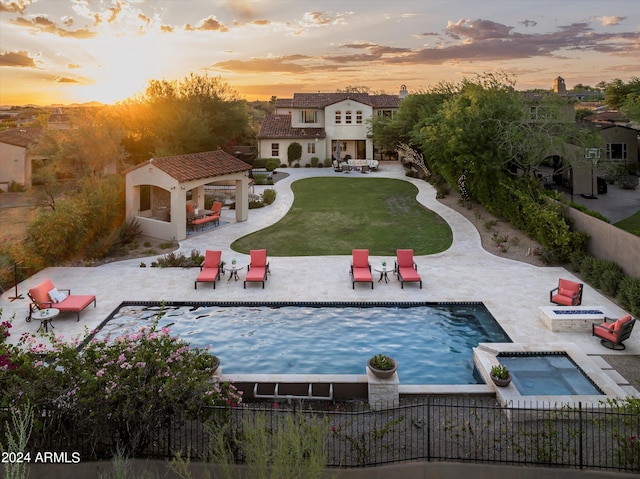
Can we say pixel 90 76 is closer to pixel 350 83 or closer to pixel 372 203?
pixel 372 203

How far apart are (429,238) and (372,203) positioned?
9.72 metres

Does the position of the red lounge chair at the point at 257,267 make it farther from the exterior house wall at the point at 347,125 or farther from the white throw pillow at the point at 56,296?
the exterior house wall at the point at 347,125

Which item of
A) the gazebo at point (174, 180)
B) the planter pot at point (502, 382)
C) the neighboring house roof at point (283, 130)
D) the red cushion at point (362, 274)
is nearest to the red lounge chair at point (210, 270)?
the red cushion at point (362, 274)

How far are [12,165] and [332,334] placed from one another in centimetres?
3955

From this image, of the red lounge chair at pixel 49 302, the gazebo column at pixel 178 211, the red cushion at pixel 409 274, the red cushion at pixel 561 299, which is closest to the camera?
the red lounge chair at pixel 49 302

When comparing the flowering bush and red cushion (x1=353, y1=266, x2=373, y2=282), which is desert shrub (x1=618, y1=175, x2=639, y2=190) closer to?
red cushion (x1=353, y1=266, x2=373, y2=282)

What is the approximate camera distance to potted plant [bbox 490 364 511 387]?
11.7m

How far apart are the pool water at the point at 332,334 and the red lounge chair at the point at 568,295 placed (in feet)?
8.15

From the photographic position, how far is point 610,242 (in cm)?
2033

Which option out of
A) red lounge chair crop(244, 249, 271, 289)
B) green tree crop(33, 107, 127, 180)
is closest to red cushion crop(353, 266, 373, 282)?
red lounge chair crop(244, 249, 271, 289)

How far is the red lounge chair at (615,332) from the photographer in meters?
14.0

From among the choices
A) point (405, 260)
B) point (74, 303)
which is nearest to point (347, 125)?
point (405, 260)

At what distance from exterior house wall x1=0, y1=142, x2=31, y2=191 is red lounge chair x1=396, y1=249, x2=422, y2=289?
3651 cm

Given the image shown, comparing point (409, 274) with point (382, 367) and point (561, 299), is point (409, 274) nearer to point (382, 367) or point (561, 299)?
point (561, 299)
